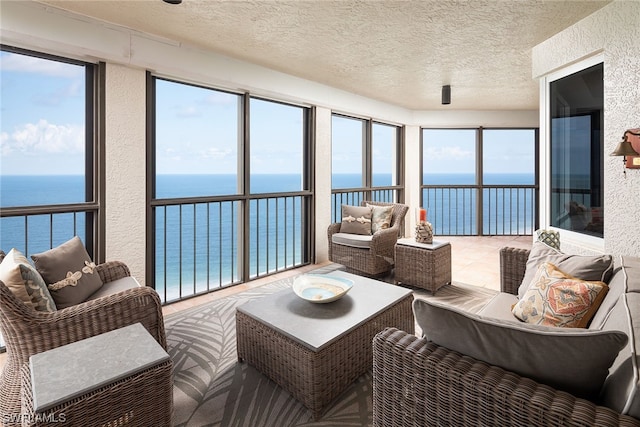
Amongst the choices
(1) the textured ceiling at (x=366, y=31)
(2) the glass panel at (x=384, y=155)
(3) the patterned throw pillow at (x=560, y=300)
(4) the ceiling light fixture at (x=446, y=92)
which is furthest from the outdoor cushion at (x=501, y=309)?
(2) the glass panel at (x=384, y=155)

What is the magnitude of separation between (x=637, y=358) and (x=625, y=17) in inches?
101

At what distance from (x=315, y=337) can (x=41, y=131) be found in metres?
2.71

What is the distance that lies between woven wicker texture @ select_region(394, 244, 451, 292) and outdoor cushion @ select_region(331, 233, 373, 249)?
1.18 ft

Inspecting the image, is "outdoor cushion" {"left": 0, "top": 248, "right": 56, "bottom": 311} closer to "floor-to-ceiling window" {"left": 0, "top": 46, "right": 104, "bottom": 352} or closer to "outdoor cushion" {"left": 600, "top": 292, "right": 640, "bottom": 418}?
"floor-to-ceiling window" {"left": 0, "top": 46, "right": 104, "bottom": 352}

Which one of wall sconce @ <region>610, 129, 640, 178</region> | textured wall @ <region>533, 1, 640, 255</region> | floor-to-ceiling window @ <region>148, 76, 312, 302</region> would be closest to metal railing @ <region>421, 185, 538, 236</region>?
floor-to-ceiling window @ <region>148, 76, 312, 302</region>

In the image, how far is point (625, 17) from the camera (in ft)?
7.57

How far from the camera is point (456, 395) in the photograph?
1.00 metres

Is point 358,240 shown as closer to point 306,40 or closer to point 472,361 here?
point 306,40

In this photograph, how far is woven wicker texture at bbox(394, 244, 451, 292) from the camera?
3.42 metres

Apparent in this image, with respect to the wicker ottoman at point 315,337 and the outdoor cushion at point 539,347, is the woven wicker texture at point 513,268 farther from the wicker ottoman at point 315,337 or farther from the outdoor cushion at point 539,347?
the outdoor cushion at point 539,347

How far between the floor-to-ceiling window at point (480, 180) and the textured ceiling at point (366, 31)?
7.90 ft

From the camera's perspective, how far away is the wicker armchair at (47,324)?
1473 mm

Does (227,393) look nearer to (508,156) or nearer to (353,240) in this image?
(353,240)

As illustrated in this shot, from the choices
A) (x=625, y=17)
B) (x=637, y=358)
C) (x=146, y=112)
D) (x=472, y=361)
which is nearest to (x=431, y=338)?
(x=472, y=361)
